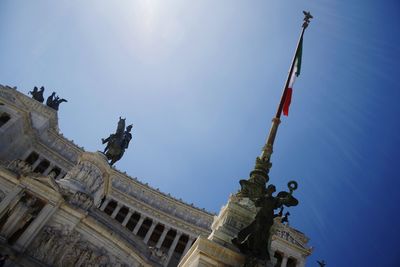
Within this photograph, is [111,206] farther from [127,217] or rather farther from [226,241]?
[226,241]

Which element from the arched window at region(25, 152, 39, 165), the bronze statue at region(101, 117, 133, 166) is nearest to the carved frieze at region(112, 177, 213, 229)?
the arched window at region(25, 152, 39, 165)

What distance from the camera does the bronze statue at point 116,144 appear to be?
84.1 feet

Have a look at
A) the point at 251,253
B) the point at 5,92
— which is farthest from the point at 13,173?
the point at 5,92

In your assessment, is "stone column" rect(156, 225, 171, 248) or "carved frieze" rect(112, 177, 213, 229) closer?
"stone column" rect(156, 225, 171, 248)

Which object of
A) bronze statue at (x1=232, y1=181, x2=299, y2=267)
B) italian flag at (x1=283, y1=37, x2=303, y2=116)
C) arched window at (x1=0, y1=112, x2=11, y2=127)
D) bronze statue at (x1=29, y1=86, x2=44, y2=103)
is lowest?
bronze statue at (x1=232, y1=181, x2=299, y2=267)

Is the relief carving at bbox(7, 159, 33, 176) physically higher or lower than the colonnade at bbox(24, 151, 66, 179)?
lower

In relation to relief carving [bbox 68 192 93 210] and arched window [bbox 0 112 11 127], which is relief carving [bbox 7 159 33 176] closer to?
relief carving [bbox 68 192 93 210]

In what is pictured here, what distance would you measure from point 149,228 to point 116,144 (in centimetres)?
2054

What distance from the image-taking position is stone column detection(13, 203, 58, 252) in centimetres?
1595

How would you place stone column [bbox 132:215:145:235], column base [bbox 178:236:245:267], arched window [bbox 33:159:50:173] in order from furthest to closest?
arched window [bbox 33:159:50:173] → stone column [bbox 132:215:145:235] → column base [bbox 178:236:245:267]

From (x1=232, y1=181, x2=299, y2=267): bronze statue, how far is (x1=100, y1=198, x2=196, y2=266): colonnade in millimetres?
35347

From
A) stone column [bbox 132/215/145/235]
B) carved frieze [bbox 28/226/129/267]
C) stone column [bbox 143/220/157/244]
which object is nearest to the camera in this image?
carved frieze [bbox 28/226/129/267]

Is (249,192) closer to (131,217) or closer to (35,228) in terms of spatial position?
(35,228)

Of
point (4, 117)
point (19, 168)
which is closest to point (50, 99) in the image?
point (4, 117)
